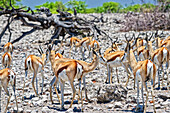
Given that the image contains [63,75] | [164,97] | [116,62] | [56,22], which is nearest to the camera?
[63,75]

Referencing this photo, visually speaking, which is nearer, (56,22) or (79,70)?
(79,70)

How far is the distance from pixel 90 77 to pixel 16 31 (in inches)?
483

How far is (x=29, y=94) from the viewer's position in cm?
714

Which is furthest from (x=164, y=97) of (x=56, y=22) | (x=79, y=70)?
(x=56, y=22)

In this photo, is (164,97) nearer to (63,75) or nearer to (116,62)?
(116,62)

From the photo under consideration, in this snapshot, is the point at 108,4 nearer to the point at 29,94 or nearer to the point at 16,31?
the point at 16,31

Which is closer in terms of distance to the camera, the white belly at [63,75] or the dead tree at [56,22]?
the white belly at [63,75]

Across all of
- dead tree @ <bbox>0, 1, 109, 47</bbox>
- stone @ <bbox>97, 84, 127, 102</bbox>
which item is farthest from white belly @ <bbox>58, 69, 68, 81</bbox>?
dead tree @ <bbox>0, 1, 109, 47</bbox>

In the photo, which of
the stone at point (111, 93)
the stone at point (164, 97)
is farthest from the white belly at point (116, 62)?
the stone at point (164, 97)

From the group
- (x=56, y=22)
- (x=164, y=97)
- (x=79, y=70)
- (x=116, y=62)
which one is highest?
(x=56, y=22)

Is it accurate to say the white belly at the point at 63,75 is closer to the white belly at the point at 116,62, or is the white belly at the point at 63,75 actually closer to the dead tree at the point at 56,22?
the white belly at the point at 116,62

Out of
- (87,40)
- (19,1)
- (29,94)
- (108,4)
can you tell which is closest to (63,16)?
(87,40)

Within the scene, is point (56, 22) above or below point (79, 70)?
above

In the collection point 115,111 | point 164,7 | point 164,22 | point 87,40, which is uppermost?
point 164,7
